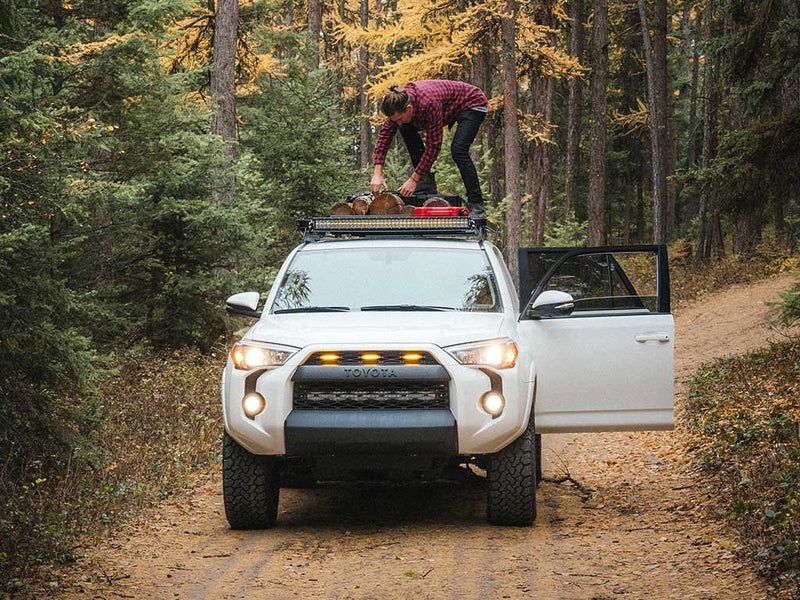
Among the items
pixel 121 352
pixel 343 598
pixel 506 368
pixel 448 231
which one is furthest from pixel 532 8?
pixel 343 598

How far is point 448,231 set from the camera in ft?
27.1

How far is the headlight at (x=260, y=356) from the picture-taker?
6.71 m

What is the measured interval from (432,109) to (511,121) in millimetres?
13017

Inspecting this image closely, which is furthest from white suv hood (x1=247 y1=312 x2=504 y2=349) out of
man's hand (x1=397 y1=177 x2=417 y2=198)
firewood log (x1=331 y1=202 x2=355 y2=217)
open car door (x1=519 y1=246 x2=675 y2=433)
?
man's hand (x1=397 y1=177 x2=417 y2=198)

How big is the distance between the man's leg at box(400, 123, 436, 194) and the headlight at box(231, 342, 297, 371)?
4113 millimetres

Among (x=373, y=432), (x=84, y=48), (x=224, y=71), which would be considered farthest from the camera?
(x=224, y=71)

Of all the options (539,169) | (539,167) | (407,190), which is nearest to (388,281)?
(407,190)

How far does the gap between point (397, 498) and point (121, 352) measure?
327 inches


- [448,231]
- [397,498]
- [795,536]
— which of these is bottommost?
[397,498]

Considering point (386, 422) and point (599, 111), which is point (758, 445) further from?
point (599, 111)

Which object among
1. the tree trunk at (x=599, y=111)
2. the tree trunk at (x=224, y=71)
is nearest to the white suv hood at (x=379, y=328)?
the tree trunk at (x=224, y=71)

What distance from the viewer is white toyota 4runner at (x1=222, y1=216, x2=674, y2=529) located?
6.59 metres

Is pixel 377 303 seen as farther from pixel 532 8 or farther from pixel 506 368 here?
pixel 532 8

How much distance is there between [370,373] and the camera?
6570 millimetres
